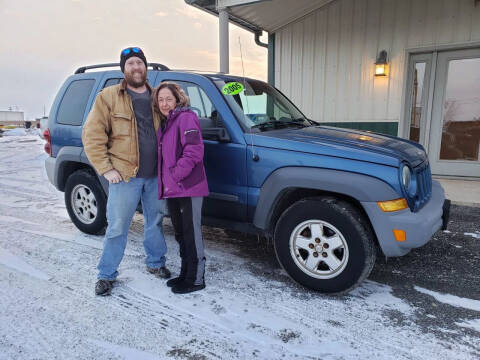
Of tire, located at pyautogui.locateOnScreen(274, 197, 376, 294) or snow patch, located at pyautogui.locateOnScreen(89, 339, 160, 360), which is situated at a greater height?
tire, located at pyautogui.locateOnScreen(274, 197, 376, 294)

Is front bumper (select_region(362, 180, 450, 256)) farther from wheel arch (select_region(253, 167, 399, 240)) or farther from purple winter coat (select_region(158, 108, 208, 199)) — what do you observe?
purple winter coat (select_region(158, 108, 208, 199))

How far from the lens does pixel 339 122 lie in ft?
26.1

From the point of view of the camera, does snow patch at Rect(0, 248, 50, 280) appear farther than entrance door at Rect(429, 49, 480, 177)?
No

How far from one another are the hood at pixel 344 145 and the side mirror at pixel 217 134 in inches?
7.9

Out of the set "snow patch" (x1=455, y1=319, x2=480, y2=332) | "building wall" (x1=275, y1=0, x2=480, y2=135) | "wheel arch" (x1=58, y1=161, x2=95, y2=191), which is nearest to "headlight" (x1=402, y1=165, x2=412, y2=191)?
"snow patch" (x1=455, y1=319, x2=480, y2=332)

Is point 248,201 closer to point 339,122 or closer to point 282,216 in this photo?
point 282,216

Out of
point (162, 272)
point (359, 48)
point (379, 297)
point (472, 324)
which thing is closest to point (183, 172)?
point (162, 272)

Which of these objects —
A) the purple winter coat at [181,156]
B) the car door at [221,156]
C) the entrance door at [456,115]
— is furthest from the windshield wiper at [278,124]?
the entrance door at [456,115]

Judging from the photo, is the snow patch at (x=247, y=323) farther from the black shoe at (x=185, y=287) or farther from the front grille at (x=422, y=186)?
the front grille at (x=422, y=186)

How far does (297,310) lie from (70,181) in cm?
306

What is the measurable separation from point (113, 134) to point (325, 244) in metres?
1.94

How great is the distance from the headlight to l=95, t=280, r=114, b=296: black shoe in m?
2.52

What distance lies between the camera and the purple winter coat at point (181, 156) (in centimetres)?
273

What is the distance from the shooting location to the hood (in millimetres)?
2734
